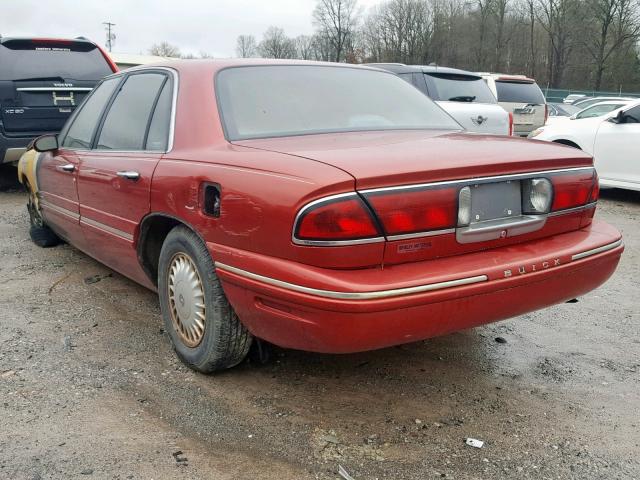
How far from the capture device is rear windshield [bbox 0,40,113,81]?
7.28m

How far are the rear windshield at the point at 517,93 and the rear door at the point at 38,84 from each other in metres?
7.63

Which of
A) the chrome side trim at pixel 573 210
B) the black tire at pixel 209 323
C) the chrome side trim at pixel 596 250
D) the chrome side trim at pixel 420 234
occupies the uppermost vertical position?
the chrome side trim at pixel 420 234

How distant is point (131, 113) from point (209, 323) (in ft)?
5.00

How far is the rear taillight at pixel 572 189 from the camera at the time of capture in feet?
8.94

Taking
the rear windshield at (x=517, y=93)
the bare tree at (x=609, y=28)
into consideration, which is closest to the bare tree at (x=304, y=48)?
the bare tree at (x=609, y=28)

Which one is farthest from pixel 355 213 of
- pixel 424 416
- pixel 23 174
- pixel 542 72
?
pixel 542 72

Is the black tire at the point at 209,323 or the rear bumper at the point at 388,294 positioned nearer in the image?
the rear bumper at the point at 388,294

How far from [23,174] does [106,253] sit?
7.03 feet

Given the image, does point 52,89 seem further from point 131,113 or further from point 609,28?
point 609,28

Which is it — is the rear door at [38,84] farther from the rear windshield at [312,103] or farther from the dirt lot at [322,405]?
the rear windshield at [312,103]

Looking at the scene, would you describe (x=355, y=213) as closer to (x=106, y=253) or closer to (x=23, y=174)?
(x=106, y=253)

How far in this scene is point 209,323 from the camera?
9.13 feet

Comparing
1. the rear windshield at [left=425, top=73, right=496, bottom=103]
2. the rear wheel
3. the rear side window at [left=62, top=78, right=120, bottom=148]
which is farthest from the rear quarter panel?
the rear windshield at [left=425, top=73, right=496, bottom=103]

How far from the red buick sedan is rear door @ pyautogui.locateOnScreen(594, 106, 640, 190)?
5.23 metres
